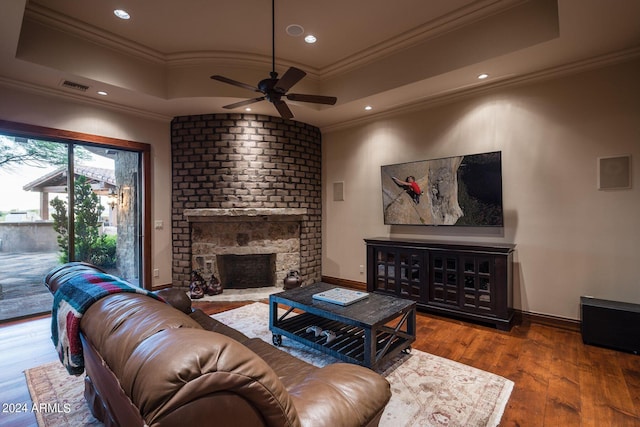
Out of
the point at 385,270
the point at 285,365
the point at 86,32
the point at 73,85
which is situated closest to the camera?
the point at 285,365

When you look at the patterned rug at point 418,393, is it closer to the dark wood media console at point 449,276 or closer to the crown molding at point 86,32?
the dark wood media console at point 449,276

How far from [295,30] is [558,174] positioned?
331 cm

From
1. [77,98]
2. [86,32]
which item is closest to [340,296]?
[86,32]

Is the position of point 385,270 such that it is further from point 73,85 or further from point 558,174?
point 73,85

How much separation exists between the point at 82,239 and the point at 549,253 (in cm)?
577

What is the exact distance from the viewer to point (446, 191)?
395 cm

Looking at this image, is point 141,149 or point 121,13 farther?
point 141,149

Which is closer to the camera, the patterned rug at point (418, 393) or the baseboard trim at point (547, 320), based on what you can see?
the patterned rug at point (418, 393)

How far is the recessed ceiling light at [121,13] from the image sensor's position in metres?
3.04

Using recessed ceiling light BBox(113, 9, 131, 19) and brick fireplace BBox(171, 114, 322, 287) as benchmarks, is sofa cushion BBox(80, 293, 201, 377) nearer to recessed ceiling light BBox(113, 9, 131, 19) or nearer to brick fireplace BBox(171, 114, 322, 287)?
recessed ceiling light BBox(113, 9, 131, 19)

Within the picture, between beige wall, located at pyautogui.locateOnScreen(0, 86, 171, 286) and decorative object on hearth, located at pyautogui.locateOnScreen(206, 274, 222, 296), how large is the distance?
0.70 metres

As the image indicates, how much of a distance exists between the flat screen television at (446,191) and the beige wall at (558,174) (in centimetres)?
17

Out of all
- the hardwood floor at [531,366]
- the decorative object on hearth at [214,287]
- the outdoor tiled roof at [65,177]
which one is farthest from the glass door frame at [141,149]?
the hardwood floor at [531,366]

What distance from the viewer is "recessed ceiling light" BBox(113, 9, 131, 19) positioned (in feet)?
9.96
